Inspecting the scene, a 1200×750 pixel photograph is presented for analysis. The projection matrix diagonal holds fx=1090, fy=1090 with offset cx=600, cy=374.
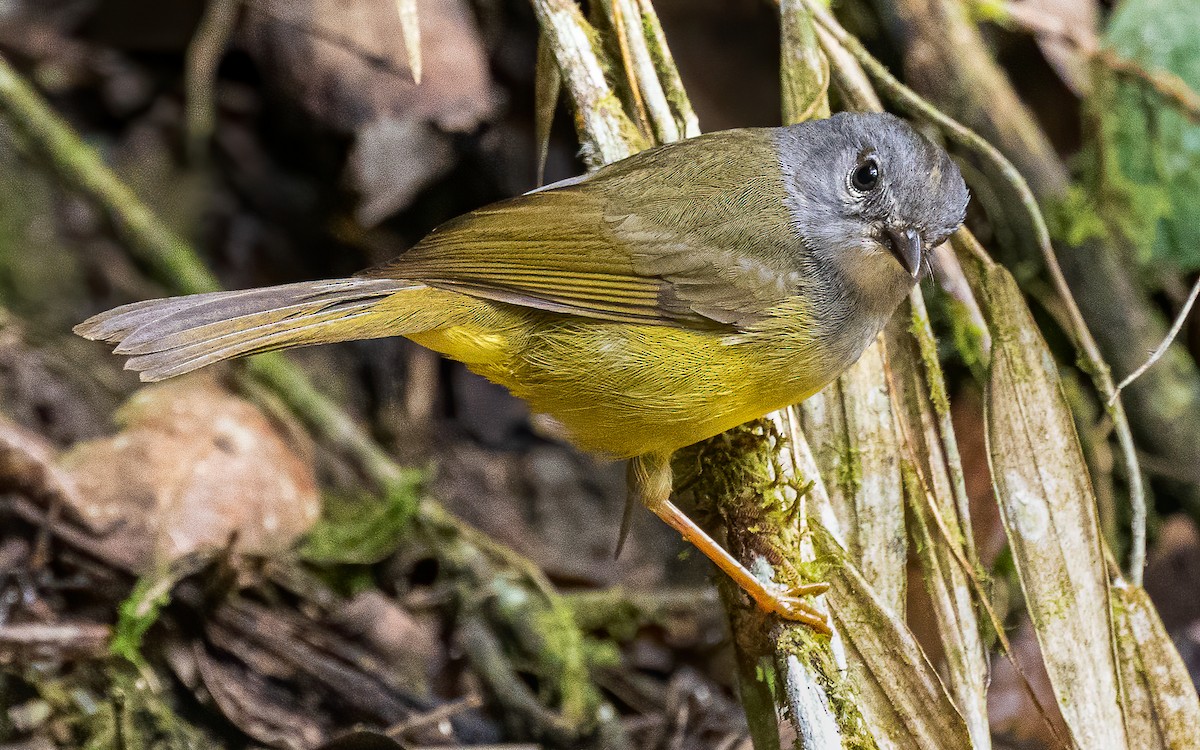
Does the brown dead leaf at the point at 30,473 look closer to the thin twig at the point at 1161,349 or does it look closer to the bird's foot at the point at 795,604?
the bird's foot at the point at 795,604

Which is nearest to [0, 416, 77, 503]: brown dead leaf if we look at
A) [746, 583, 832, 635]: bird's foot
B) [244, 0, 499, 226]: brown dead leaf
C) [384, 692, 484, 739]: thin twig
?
[384, 692, 484, 739]: thin twig

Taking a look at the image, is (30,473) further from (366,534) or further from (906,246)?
(906,246)

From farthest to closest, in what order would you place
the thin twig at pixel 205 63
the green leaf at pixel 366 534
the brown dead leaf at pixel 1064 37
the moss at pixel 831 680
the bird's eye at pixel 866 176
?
the thin twig at pixel 205 63 < the brown dead leaf at pixel 1064 37 < the green leaf at pixel 366 534 < the bird's eye at pixel 866 176 < the moss at pixel 831 680

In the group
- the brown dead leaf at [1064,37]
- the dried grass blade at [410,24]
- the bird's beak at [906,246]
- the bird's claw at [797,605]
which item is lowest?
the bird's claw at [797,605]

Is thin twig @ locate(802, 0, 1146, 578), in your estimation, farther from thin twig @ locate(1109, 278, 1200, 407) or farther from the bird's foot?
the bird's foot

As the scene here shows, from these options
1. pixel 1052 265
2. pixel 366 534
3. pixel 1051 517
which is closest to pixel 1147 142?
pixel 1052 265

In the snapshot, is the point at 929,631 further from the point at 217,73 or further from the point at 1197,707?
the point at 217,73

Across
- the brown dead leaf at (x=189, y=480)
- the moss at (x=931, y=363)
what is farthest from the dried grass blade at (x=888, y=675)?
the brown dead leaf at (x=189, y=480)
